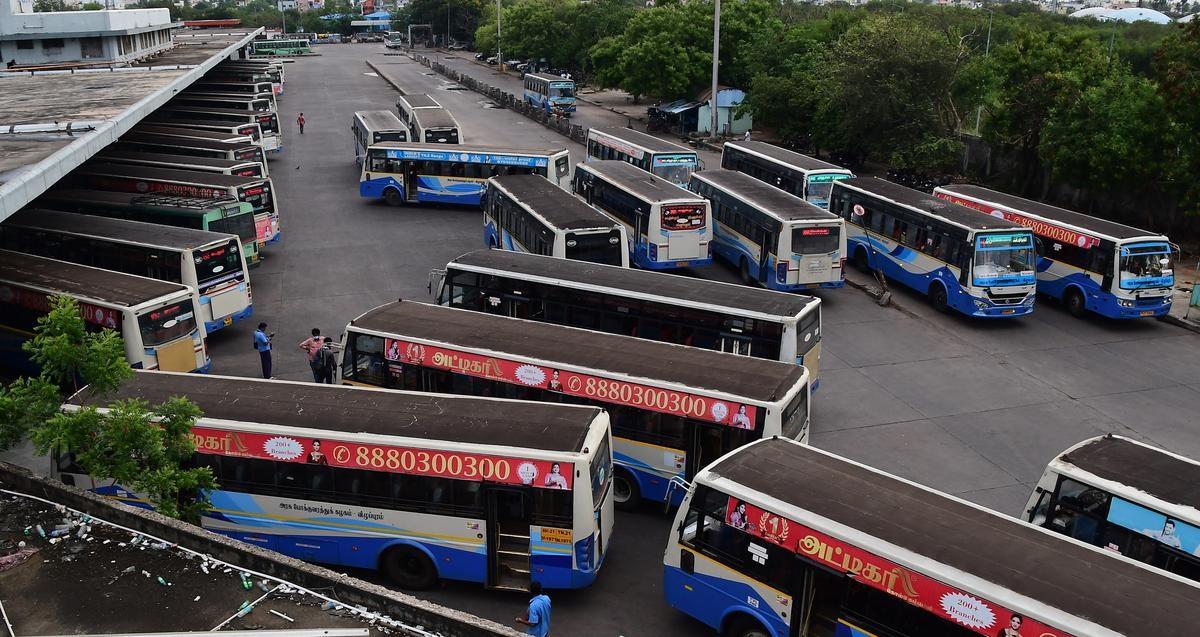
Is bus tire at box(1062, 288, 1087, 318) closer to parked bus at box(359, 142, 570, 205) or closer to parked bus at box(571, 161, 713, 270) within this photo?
parked bus at box(571, 161, 713, 270)

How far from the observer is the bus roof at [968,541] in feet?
29.2

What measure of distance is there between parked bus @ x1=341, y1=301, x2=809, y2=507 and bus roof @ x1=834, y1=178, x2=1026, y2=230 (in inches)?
464

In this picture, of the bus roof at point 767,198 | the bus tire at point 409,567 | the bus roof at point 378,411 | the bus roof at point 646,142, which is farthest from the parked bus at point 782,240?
the bus tire at point 409,567

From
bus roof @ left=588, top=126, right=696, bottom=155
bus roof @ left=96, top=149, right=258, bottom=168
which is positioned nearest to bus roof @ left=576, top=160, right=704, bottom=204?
bus roof @ left=588, top=126, right=696, bottom=155

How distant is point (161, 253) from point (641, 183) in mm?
13393

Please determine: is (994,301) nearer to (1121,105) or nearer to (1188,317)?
(1188,317)

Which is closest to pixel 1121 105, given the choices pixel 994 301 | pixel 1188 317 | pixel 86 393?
pixel 1188 317

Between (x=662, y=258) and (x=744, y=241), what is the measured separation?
2446 millimetres

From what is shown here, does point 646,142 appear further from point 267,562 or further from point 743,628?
point 267,562

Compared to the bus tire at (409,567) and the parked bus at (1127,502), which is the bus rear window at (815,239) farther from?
the bus tire at (409,567)

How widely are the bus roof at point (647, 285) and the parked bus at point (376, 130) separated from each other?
61.2 ft

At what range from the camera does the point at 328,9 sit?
17525 centimetres

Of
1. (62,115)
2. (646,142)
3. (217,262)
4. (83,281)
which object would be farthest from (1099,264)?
(62,115)

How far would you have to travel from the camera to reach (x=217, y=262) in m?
22.0
